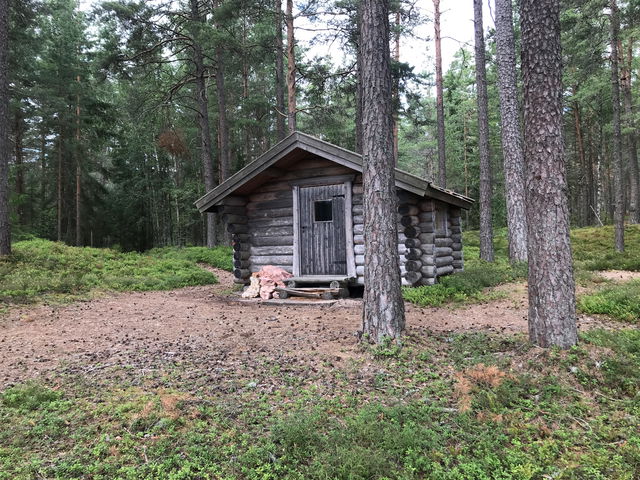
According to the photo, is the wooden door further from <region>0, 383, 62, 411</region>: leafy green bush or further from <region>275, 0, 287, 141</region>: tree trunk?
<region>0, 383, 62, 411</region>: leafy green bush

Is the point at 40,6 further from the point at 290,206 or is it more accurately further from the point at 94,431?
the point at 94,431

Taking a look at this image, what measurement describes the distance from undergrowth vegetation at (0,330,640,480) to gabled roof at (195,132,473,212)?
542 cm

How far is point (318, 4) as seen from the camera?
16.3 m

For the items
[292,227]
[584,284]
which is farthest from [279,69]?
[584,284]

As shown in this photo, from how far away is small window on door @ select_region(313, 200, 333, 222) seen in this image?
11523 mm

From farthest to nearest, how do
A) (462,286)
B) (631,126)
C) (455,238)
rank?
1. (631,126)
2. (455,238)
3. (462,286)

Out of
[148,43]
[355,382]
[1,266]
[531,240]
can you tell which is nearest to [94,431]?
[355,382]

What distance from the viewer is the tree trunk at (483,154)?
1407 centimetres

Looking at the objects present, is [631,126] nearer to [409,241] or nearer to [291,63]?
[291,63]

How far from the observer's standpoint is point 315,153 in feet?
34.0

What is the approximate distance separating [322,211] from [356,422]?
28.0 feet

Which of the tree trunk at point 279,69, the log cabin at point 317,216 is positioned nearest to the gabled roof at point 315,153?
the log cabin at point 317,216

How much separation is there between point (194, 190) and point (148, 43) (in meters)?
9.64

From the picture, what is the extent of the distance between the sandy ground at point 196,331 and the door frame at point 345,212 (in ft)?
5.41
